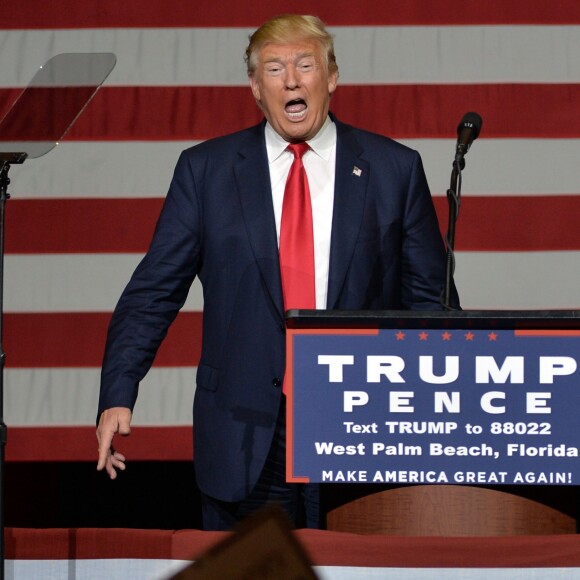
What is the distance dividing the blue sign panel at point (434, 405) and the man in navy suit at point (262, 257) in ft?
1.06

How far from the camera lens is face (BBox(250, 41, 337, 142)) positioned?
6.41ft

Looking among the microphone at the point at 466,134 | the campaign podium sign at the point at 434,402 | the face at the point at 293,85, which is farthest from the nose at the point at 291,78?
the campaign podium sign at the point at 434,402

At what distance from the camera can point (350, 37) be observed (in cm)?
297

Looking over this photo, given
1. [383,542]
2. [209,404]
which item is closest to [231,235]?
[209,404]

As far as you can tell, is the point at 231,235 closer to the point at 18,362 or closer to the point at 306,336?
the point at 306,336

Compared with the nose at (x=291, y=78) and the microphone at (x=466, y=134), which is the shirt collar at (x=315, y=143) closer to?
the nose at (x=291, y=78)

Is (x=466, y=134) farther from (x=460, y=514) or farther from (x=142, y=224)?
(x=142, y=224)

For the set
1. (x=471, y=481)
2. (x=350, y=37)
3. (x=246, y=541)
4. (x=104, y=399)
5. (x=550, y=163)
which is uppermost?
(x=350, y=37)

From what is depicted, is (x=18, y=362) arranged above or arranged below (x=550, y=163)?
below

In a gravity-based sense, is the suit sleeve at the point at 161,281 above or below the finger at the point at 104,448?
above

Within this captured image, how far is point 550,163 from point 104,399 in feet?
5.18

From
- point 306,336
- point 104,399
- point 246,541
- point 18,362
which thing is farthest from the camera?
point 18,362

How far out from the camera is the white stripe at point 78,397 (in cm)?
293

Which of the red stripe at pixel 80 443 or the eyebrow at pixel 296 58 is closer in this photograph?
the eyebrow at pixel 296 58
